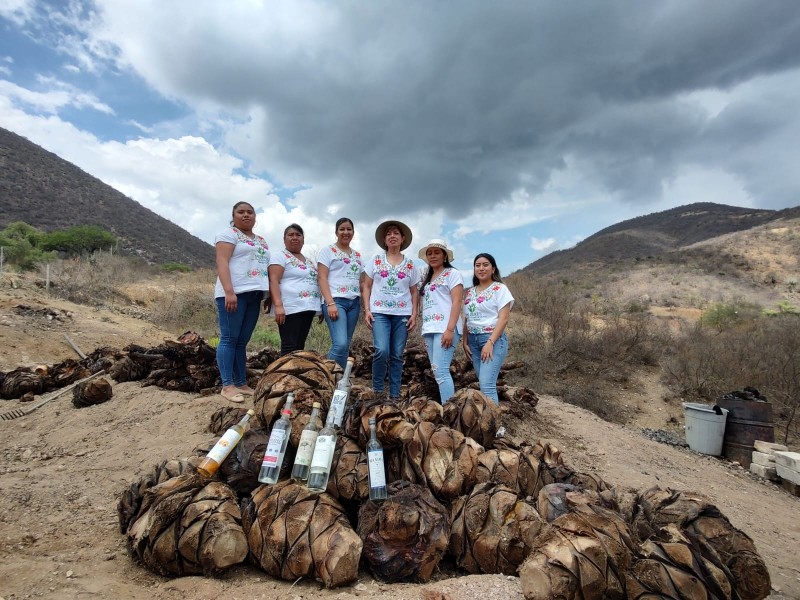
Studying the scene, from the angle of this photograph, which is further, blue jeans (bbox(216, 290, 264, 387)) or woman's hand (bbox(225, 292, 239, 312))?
blue jeans (bbox(216, 290, 264, 387))

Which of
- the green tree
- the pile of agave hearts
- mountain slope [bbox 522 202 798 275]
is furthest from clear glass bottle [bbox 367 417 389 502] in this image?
mountain slope [bbox 522 202 798 275]

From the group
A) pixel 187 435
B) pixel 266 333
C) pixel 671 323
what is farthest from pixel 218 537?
pixel 671 323

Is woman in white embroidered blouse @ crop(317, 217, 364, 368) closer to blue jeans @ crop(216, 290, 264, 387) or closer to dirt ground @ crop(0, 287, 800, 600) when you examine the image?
blue jeans @ crop(216, 290, 264, 387)

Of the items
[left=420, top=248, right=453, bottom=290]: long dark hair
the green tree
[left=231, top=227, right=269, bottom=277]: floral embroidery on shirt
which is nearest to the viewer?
[left=231, top=227, right=269, bottom=277]: floral embroidery on shirt

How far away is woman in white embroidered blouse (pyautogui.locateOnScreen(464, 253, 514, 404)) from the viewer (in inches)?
162

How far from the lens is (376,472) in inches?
88.8

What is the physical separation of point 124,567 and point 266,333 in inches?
363

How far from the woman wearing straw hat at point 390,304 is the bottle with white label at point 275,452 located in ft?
5.95

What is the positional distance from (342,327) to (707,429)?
5.02m

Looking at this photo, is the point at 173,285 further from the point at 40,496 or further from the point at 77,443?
the point at 40,496

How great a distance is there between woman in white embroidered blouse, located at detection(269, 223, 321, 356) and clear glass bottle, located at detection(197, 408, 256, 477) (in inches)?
69.0

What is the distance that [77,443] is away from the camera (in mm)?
4055

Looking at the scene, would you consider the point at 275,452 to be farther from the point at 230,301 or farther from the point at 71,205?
the point at 71,205

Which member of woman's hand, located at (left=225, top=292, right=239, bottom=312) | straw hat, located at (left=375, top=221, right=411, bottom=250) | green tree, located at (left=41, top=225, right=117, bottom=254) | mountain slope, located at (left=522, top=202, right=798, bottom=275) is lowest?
woman's hand, located at (left=225, top=292, right=239, bottom=312)
